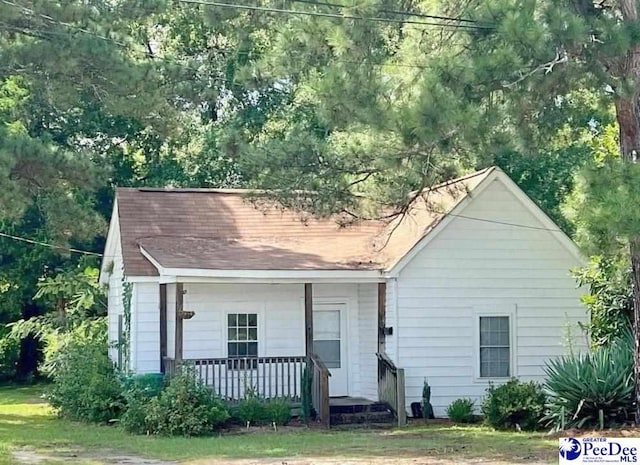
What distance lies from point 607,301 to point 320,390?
17.1ft

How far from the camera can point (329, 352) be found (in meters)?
20.8

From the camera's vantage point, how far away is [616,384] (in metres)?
15.9

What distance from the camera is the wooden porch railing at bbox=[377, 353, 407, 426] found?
61.1 feet

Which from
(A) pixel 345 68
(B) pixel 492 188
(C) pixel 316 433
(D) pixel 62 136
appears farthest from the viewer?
(D) pixel 62 136

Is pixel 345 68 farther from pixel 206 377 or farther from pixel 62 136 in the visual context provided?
pixel 62 136

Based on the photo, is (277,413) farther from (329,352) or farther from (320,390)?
(329,352)

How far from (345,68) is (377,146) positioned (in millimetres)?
1501

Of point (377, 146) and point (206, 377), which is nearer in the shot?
point (377, 146)

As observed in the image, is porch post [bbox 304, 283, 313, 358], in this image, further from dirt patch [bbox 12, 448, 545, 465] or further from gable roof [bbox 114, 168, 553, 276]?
dirt patch [bbox 12, 448, 545, 465]

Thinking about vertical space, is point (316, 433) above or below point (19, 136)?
below

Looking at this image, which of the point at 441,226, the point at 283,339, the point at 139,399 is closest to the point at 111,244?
the point at 283,339

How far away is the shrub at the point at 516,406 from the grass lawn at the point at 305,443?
36cm

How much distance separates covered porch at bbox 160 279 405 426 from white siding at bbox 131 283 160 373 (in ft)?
0.46

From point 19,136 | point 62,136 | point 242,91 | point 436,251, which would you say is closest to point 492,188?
point 436,251
